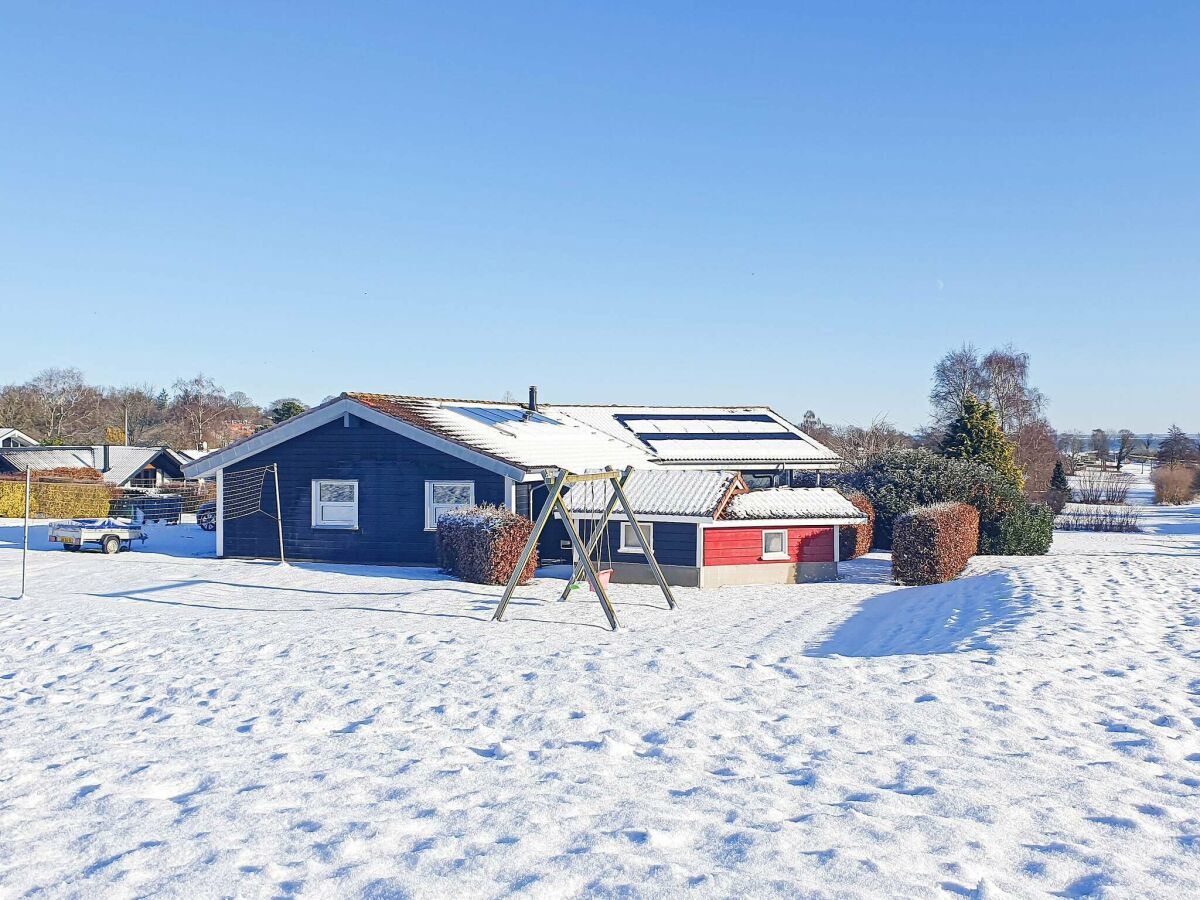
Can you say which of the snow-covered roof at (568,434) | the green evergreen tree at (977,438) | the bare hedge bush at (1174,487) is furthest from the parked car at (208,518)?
the bare hedge bush at (1174,487)

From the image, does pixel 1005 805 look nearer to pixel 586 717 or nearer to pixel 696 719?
pixel 696 719

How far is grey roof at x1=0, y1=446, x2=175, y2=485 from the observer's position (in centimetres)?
4784

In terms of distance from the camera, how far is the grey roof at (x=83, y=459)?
157 ft

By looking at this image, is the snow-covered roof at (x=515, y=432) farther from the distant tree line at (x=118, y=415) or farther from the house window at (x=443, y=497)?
the distant tree line at (x=118, y=415)

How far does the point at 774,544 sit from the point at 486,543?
7.69 metres

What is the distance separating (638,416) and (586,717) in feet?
89.2

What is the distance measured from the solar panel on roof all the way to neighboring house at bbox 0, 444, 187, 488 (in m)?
26.9

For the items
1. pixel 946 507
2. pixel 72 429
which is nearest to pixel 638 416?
pixel 946 507

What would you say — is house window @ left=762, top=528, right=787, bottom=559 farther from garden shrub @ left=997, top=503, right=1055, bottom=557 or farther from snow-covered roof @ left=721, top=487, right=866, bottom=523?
garden shrub @ left=997, top=503, right=1055, bottom=557

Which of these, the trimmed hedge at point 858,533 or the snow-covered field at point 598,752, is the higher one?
the trimmed hedge at point 858,533

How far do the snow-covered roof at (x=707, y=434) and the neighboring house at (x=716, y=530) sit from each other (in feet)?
23.6

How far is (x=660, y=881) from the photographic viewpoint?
4.91 m

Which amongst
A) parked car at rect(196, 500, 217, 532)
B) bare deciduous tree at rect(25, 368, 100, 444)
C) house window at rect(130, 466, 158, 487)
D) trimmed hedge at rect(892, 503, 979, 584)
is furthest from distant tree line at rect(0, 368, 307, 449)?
trimmed hedge at rect(892, 503, 979, 584)

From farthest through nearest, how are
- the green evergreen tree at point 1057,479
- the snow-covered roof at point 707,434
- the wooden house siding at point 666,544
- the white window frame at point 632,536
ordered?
the green evergreen tree at point 1057,479
the snow-covered roof at point 707,434
the white window frame at point 632,536
the wooden house siding at point 666,544
